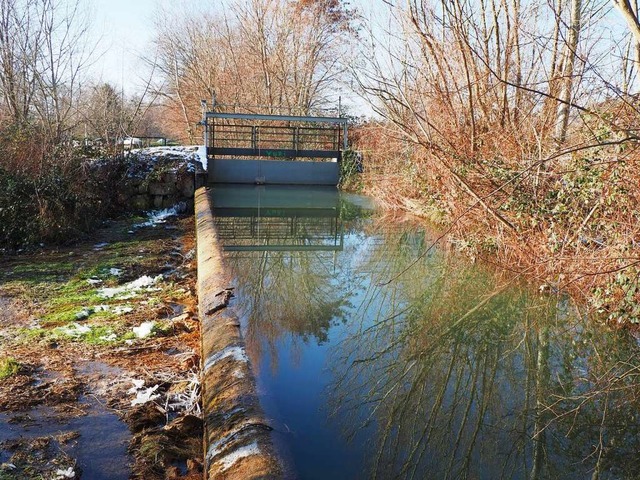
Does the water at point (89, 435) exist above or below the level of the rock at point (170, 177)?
below

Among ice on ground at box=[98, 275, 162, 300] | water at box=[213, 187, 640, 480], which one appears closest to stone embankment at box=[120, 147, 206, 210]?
ice on ground at box=[98, 275, 162, 300]

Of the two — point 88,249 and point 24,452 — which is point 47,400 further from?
point 88,249

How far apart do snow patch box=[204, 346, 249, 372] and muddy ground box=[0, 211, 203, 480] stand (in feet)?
0.58

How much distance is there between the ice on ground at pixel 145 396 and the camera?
315 centimetres

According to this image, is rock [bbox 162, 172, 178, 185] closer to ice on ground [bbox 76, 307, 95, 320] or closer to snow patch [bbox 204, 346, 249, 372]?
ice on ground [bbox 76, 307, 95, 320]

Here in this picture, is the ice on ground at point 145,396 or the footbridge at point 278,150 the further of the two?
the footbridge at point 278,150

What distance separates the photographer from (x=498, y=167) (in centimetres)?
539

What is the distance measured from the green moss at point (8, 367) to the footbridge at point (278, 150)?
10.4 metres

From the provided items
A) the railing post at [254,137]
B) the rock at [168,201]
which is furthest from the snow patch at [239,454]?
the railing post at [254,137]

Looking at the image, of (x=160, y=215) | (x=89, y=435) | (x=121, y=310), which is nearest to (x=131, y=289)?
(x=121, y=310)

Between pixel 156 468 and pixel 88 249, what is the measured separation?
544 centimetres

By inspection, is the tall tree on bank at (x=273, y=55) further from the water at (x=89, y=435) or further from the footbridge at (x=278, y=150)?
the water at (x=89, y=435)

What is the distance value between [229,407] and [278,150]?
13.1 m

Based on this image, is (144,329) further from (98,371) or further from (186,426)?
(186,426)
